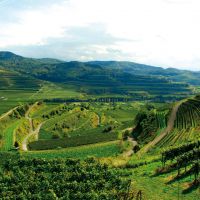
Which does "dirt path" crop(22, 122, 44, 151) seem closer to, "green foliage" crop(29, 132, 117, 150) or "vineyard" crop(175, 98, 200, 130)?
"green foliage" crop(29, 132, 117, 150)

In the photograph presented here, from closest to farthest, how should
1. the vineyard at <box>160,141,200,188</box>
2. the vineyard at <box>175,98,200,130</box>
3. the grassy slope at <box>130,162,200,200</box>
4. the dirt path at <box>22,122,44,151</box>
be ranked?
the grassy slope at <box>130,162,200,200</box> < the vineyard at <box>160,141,200,188</box> < the vineyard at <box>175,98,200,130</box> < the dirt path at <box>22,122,44,151</box>

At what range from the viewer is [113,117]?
19200 centimetres

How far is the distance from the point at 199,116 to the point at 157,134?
14225 mm

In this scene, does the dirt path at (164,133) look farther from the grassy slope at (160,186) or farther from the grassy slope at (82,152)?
the grassy slope at (160,186)

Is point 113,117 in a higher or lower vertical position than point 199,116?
lower

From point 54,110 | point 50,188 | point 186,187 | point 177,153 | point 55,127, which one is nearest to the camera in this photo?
point 186,187

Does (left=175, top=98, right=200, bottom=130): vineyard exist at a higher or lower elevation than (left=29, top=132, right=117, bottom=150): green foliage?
higher

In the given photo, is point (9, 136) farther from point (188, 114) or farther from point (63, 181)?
point (63, 181)

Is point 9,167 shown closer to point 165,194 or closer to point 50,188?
point 50,188

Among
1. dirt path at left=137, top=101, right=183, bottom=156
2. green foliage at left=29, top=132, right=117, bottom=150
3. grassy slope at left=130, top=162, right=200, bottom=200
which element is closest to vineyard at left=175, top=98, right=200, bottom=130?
dirt path at left=137, top=101, right=183, bottom=156

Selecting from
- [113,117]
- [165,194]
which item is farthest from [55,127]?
[165,194]

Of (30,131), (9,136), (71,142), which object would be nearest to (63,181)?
(71,142)

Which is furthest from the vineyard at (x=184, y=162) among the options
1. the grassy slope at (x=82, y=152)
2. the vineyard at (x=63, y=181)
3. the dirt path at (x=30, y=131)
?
the dirt path at (x=30, y=131)

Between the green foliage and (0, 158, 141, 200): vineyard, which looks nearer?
(0, 158, 141, 200): vineyard
